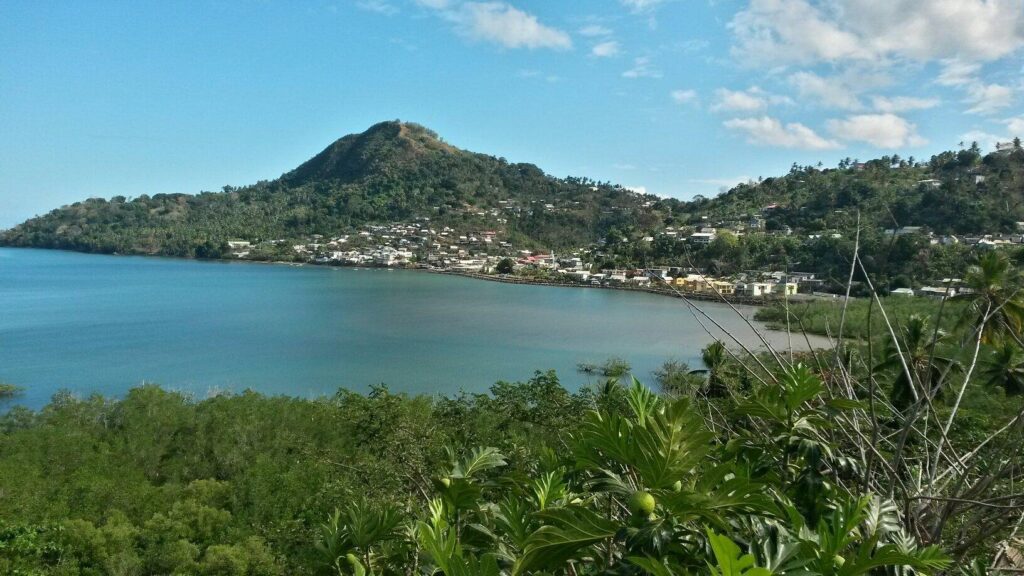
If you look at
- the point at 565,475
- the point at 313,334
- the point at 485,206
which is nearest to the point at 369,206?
the point at 485,206

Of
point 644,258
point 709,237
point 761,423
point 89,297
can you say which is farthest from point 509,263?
point 761,423

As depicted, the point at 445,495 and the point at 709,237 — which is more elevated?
the point at 709,237

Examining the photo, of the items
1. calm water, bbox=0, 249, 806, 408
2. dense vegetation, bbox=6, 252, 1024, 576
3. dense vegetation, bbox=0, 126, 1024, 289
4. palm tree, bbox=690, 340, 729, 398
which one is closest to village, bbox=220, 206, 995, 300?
dense vegetation, bbox=0, 126, 1024, 289

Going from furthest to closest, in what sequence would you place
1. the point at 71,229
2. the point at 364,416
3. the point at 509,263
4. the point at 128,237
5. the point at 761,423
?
the point at 71,229 → the point at 128,237 → the point at 509,263 → the point at 364,416 → the point at 761,423

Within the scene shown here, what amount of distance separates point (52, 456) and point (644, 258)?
1610 inches

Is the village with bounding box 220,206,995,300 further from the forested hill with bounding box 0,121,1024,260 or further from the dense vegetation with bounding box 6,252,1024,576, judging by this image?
the dense vegetation with bounding box 6,252,1024,576

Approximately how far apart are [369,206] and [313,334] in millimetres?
57226

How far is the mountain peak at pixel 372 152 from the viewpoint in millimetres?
96188

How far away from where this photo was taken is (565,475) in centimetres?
158

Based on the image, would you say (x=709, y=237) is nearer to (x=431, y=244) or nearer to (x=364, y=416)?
(x=431, y=244)

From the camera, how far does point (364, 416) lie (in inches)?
338

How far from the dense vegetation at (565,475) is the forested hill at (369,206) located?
59.0 meters

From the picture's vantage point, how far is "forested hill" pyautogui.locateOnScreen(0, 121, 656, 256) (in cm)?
7294

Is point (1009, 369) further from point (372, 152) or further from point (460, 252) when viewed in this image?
point (372, 152)
